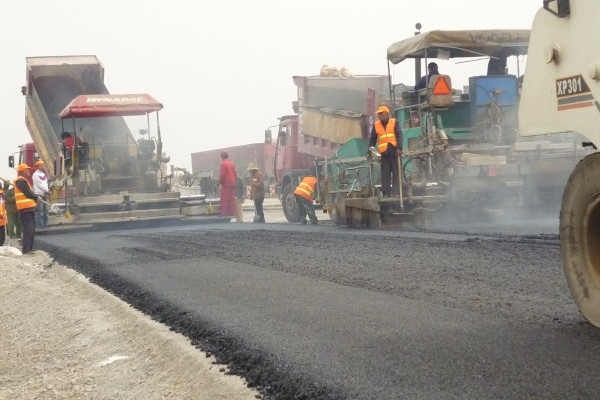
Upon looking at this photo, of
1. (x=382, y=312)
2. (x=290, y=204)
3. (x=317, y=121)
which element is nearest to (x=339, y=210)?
(x=317, y=121)

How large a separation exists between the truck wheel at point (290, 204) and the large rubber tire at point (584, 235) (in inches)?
584

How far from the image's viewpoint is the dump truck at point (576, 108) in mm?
4547

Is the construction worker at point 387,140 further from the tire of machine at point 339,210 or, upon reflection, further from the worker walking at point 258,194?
the worker walking at point 258,194

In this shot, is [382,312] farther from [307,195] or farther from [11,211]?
[11,211]

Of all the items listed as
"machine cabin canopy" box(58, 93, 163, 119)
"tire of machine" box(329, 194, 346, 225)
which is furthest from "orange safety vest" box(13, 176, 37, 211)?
"tire of machine" box(329, 194, 346, 225)

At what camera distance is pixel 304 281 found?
7.86 m

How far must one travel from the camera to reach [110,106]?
19.4 m

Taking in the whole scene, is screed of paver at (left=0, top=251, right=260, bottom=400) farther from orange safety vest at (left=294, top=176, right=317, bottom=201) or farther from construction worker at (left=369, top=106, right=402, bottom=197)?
orange safety vest at (left=294, top=176, right=317, bottom=201)

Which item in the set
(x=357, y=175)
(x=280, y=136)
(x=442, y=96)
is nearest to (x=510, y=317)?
(x=442, y=96)

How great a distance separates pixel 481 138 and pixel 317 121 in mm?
5585

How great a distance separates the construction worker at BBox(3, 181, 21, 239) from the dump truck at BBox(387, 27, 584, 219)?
9.18 metres

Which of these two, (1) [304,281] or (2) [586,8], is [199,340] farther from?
(2) [586,8]

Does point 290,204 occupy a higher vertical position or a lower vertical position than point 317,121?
lower

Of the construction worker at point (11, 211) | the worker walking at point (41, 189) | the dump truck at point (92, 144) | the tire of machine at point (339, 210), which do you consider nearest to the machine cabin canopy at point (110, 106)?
the dump truck at point (92, 144)
